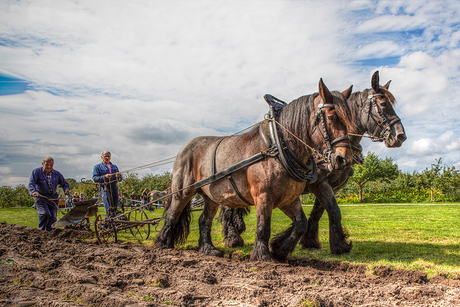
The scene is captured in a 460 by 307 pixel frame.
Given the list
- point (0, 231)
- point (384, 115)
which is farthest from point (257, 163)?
point (0, 231)

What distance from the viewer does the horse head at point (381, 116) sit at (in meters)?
4.43

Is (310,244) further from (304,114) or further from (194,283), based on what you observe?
(194,283)

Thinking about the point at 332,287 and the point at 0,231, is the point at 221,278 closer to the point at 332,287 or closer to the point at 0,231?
the point at 332,287

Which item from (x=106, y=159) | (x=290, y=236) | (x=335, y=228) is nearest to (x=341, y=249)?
(x=335, y=228)

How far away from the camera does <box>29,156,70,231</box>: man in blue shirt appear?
24.3 feet

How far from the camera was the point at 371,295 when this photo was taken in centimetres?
276

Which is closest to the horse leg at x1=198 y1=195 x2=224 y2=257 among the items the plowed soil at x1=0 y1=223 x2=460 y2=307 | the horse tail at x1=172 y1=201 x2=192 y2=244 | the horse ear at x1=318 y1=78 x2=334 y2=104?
the horse tail at x1=172 y1=201 x2=192 y2=244

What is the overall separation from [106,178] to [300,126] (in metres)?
5.35

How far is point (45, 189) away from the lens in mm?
7633

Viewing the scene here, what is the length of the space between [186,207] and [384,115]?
367 centimetres

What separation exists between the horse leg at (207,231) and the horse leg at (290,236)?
1148mm

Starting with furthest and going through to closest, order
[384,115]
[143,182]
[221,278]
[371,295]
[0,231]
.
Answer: [143,182], [0,231], [384,115], [221,278], [371,295]

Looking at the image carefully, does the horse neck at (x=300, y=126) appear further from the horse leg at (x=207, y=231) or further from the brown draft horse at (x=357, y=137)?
the horse leg at (x=207, y=231)

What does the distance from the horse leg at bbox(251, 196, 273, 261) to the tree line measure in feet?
65.1
